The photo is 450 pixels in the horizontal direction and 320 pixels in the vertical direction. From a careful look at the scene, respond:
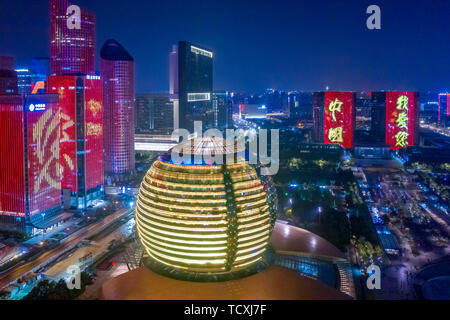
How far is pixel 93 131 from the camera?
48688 mm

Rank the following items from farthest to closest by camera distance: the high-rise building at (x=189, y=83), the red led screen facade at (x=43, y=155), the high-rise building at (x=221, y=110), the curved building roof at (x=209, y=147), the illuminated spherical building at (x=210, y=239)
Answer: the high-rise building at (x=221, y=110) → the high-rise building at (x=189, y=83) → the red led screen facade at (x=43, y=155) → the curved building roof at (x=209, y=147) → the illuminated spherical building at (x=210, y=239)

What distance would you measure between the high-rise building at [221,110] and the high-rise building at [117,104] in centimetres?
3716

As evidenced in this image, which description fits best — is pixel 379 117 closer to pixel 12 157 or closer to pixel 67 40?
pixel 67 40

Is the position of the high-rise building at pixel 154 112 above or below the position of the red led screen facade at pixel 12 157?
above

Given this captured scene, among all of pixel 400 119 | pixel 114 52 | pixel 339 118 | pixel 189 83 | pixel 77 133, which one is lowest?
pixel 77 133

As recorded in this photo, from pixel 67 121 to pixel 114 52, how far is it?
18580mm

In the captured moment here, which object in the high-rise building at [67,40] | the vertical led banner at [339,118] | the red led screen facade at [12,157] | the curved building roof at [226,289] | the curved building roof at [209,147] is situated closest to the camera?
the curved building roof at [226,289]

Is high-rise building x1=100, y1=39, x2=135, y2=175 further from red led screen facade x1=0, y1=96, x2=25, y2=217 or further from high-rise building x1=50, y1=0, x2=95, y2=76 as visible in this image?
red led screen facade x1=0, y1=96, x2=25, y2=217

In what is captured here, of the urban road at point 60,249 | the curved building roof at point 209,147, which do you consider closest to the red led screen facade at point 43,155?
the urban road at point 60,249

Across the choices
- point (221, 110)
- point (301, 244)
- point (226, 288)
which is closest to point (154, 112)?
point (221, 110)

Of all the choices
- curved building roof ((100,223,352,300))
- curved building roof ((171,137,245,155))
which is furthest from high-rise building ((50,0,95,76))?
curved building roof ((100,223,352,300))

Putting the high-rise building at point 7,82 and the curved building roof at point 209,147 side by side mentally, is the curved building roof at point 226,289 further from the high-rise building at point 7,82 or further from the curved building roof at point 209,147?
the high-rise building at point 7,82

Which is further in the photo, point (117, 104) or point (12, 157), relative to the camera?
point (117, 104)

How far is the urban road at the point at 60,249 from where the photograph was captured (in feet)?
95.5
